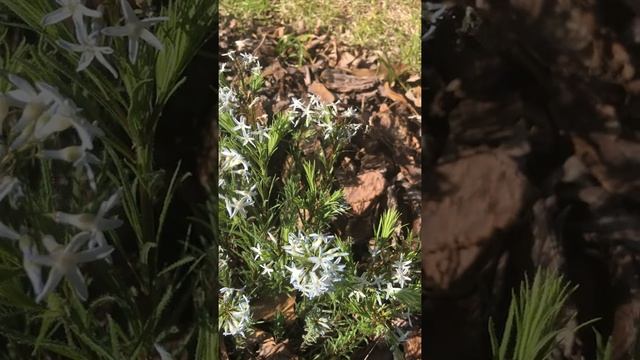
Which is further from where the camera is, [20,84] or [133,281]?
[133,281]

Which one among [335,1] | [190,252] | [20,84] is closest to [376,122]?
Answer: [335,1]

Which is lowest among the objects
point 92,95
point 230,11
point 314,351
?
point 314,351

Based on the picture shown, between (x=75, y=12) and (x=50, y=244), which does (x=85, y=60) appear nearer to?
(x=75, y=12)

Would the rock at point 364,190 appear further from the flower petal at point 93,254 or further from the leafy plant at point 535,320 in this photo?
the flower petal at point 93,254

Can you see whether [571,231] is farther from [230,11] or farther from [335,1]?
[230,11]

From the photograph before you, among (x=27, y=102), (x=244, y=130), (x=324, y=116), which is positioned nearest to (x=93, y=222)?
(x=27, y=102)

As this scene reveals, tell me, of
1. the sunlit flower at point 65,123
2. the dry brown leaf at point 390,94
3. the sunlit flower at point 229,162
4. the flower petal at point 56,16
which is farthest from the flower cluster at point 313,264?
the flower petal at point 56,16

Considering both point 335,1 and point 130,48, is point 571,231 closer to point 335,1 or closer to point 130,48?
point 335,1

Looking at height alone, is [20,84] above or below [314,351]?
above
